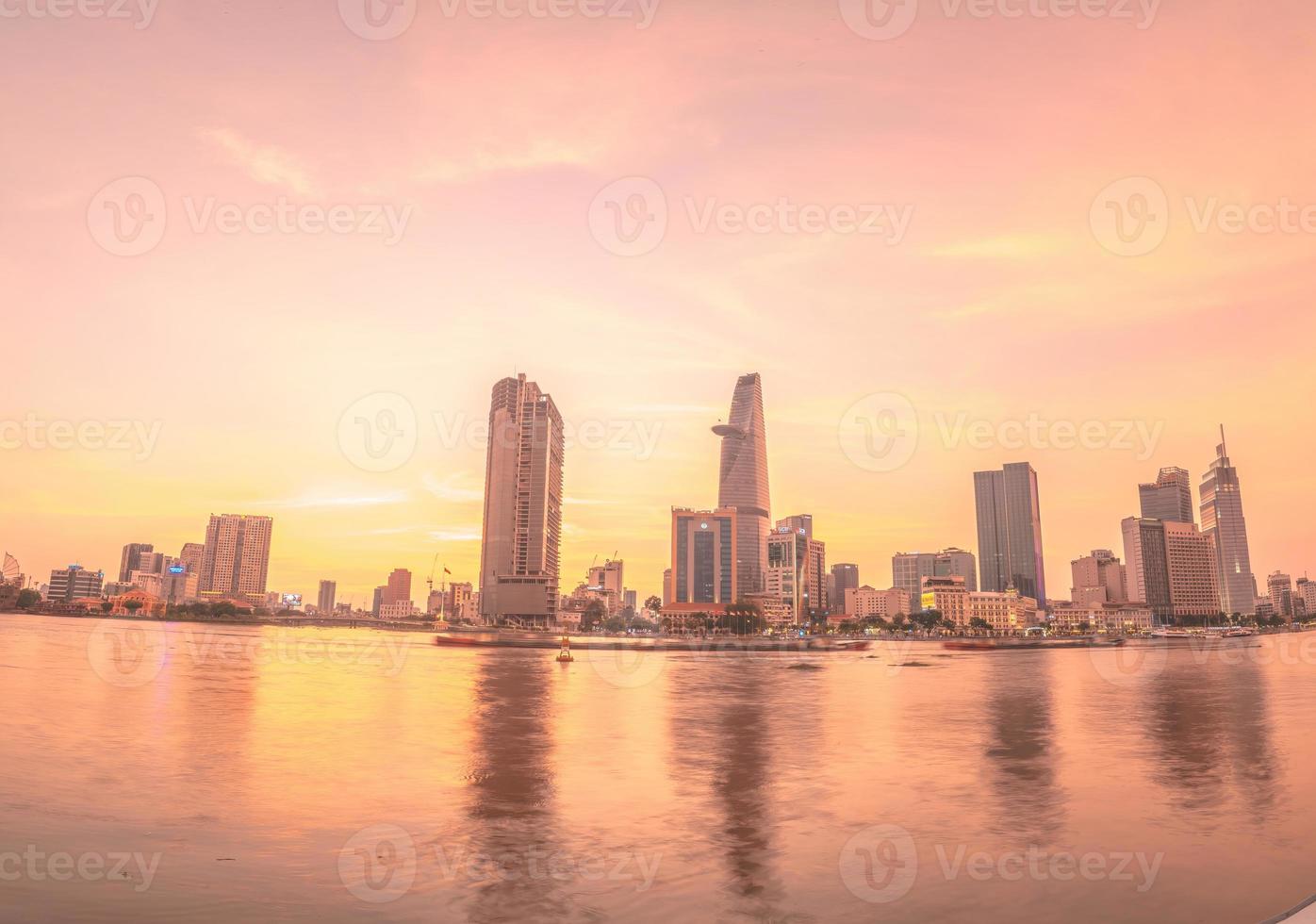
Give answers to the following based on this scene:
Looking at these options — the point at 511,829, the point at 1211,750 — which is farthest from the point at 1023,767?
the point at 511,829

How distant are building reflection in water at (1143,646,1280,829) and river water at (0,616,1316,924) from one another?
0.24m

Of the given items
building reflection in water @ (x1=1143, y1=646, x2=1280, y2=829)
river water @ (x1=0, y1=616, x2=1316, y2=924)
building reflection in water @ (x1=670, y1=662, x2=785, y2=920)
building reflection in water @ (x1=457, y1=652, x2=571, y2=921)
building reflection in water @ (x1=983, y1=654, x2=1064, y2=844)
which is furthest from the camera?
building reflection in water @ (x1=1143, y1=646, x2=1280, y2=829)

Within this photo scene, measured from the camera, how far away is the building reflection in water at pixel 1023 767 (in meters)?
22.3

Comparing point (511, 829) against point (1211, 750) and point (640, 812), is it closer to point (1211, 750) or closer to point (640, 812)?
point (640, 812)

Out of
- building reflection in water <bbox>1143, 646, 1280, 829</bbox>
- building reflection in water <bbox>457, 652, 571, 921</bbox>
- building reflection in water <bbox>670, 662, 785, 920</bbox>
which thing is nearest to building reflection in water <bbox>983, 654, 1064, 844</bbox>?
building reflection in water <bbox>1143, 646, 1280, 829</bbox>

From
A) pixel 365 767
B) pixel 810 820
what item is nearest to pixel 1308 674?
pixel 810 820

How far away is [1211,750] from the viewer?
3603cm

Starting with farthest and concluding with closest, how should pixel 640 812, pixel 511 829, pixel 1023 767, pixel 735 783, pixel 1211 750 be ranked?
1. pixel 1211 750
2. pixel 1023 767
3. pixel 735 783
4. pixel 640 812
5. pixel 511 829

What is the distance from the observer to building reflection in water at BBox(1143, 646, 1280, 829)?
83.1 ft

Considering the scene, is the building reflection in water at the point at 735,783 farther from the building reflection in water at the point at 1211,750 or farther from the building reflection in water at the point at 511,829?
the building reflection in water at the point at 1211,750

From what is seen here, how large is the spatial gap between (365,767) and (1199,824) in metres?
27.0

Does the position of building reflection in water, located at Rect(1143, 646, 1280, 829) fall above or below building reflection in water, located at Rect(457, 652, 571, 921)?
below

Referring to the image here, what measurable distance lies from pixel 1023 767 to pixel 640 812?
666 inches

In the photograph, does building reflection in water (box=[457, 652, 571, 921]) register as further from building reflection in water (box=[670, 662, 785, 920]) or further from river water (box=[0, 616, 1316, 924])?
building reflection in water (box=[670, 662, 785, 920])
